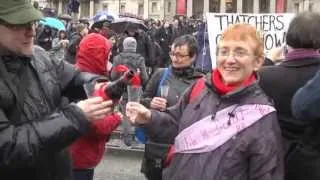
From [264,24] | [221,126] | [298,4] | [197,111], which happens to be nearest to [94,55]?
[197,111]

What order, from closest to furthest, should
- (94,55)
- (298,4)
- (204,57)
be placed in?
(94,55) < (204,57) < (298,4)

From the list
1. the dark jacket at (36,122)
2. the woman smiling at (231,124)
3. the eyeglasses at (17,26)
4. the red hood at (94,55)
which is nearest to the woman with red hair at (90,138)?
the red hood at (94,55)

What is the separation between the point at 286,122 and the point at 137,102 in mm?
771

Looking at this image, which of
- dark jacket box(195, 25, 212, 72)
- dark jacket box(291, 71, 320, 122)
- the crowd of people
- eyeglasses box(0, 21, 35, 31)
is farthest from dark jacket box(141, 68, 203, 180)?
dark jacket box(195, 25, 212, 72)

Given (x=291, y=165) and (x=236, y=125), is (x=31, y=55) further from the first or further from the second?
(x=291, y=165)

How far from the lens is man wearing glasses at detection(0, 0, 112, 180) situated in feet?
8.95

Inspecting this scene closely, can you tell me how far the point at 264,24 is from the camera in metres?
9.23

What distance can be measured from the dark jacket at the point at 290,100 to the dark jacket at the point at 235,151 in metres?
0.30

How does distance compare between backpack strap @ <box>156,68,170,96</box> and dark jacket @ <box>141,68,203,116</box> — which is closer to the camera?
dark jacket @ <box>141,68,203,116</box>

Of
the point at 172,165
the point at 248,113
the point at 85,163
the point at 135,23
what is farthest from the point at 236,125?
the point at 135,23

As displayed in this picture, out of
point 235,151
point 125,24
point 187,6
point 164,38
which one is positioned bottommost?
point 235,151

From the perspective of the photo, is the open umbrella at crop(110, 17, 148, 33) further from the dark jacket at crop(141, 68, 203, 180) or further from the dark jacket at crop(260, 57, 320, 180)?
the dark jacket at crop(260, 57, 320, 180)

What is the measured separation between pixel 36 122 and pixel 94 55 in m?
1.94

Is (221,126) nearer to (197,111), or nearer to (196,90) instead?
(197,111)
